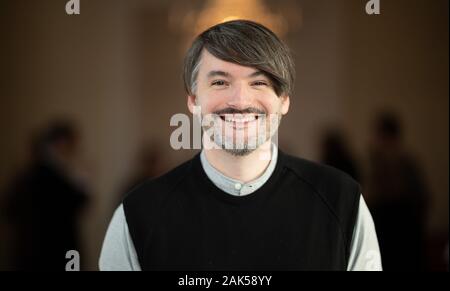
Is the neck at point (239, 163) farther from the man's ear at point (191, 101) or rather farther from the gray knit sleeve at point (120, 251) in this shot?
the gray knit sleeve at point (120, 251)

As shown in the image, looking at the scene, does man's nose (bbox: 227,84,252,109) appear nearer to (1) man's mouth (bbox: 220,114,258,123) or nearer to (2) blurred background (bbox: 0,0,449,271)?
(1) man's mouth (bbox: 220,114,258,123)

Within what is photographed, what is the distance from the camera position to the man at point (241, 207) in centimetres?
109

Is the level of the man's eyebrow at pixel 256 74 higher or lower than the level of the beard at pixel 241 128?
higher

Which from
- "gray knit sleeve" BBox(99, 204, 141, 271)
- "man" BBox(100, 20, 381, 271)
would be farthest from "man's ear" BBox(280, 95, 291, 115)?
"gray knit sleeve" BBox(99, 204, 141, 271)

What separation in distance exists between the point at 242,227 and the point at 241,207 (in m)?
0.04

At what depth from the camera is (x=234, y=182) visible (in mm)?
1112

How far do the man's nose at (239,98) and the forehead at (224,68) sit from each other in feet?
0.09
